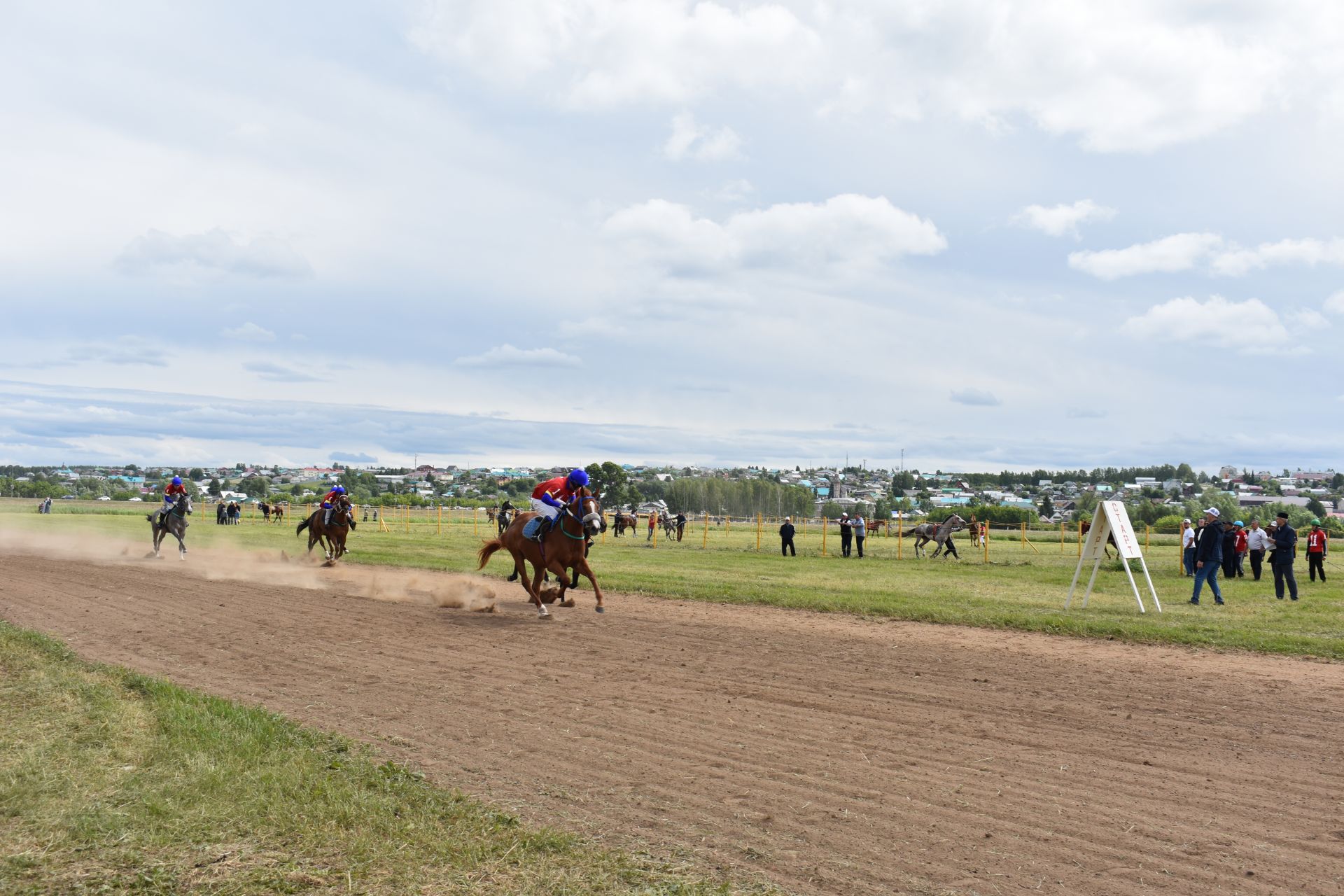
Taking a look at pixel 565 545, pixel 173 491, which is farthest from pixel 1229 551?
pixel 173 491

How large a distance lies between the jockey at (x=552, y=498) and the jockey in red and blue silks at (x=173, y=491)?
1460 centimetres

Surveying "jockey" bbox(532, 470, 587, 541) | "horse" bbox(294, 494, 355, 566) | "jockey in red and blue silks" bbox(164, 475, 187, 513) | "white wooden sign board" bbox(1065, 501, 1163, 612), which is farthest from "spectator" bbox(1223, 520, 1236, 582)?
"jockey in red and blue silks" bbox(164, 475, 187, 513)

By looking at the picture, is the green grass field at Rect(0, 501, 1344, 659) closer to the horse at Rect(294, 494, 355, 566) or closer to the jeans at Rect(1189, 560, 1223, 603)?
the jeans at Rect(1189, 560, 1223, 603)

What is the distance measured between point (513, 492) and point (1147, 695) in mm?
137231

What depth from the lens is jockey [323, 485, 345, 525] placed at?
24391 millimetres

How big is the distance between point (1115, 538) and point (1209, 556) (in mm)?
2790

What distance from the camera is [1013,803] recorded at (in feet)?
22.2

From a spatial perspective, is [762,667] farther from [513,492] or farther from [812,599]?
[513,492]

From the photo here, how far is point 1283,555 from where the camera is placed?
20.8 m

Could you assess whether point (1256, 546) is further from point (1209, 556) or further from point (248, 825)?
point (248, 825)

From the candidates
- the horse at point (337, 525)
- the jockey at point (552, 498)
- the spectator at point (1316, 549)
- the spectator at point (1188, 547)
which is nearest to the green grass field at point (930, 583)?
the spectator at point (1188, 547)

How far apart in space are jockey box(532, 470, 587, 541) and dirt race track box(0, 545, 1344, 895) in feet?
5.35

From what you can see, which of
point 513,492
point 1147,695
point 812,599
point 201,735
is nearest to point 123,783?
point 201,735

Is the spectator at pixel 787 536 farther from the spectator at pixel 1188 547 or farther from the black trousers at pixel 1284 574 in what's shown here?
the black trousers at pixel 1284 574
